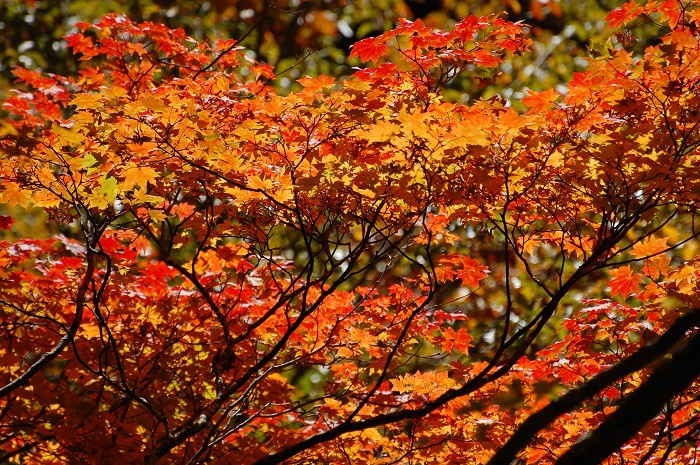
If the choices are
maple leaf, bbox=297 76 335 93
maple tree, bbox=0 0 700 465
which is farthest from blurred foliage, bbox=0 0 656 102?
maple leaf, bbox=297 76 335 93

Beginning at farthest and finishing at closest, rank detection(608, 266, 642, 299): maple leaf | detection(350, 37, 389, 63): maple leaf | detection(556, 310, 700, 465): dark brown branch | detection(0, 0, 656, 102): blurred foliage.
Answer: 1. detection(0, 0, 656, 102): blurred foliage
2. detection(608, 266, 642, 299): maple leaf
3. detection(350, 37, 389, 63): maple leaf
4. detection(556, 310, 700, 465): dark brown branch

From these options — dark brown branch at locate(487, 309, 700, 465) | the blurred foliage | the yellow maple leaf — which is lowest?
dark brown branch at locate(487, 309, 700, 465)

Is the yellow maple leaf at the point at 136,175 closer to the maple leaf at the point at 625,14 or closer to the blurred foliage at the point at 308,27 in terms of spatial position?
the maple leaf at the point at 625,14

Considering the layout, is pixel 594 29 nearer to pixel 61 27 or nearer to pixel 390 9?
pixel 390 9

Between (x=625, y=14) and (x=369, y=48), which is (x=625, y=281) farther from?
(x=369, y=48)

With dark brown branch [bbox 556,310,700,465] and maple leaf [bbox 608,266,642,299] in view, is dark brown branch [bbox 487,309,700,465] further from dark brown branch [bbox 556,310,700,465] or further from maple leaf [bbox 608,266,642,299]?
maple leaf [bbox 608,266,642,299]

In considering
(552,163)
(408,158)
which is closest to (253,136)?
(408,158)

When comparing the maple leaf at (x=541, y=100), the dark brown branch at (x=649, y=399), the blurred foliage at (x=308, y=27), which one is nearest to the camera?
the dark brown branch at (x=649, y=399)

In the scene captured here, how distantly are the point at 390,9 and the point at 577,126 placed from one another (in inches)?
314

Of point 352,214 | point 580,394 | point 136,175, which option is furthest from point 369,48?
point 580,394

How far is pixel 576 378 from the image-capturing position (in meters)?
4.76

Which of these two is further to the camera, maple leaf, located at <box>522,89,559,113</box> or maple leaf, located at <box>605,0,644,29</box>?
maple leaf, located at <box>605,0,644,29</box>

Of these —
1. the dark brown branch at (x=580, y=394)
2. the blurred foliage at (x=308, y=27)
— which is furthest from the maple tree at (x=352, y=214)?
the blurred foliage at (x=308, y=27)

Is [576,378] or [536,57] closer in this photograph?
[576,378]
